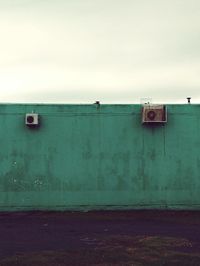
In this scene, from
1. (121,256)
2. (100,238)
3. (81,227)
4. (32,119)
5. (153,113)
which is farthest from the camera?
(153,113)

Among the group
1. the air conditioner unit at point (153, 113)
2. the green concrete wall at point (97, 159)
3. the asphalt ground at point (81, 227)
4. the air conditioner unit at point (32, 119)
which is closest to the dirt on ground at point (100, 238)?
the asphalt ground at point (81, 227)

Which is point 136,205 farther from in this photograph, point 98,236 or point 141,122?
point 98,236

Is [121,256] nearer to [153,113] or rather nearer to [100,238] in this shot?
[100,238]

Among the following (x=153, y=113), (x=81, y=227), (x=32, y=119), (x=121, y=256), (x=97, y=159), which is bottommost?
(x=121, y=256)

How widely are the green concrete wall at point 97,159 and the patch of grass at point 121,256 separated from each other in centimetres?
708

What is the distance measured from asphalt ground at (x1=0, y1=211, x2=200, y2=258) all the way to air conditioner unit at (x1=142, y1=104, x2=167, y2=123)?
10.6ft

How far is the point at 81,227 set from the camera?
14734mm

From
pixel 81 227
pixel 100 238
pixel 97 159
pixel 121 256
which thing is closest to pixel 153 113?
pixel 97 159

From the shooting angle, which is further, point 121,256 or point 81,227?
point 81,227

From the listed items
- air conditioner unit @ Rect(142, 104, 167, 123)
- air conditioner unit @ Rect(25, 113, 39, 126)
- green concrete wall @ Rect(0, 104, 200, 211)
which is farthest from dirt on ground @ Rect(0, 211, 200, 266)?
air conditioner unit @ Rect(142, 104, 167, 123)

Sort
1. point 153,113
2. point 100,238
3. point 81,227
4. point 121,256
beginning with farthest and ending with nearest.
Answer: point 153,113, point 81,227, point 100,238, point 121,256

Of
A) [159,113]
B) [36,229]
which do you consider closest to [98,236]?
[36,229]

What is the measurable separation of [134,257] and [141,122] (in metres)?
9.48

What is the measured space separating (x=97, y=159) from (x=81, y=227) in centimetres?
469
